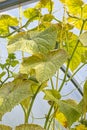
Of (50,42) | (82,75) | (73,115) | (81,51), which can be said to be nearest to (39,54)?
(50,42)

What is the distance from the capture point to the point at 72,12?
0.84 meters

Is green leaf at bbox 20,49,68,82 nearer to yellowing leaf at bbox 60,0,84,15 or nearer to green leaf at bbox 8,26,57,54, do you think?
green leaf at bbox 8,26,57,54

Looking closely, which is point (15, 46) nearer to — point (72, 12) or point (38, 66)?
point (38, 66)

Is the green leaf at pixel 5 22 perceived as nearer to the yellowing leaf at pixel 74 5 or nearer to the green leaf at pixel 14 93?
the yellowing leaf at pixel 74 5

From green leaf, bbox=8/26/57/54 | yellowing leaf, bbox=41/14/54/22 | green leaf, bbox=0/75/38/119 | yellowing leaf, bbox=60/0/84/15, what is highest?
yellowing leaf, bbox=60/0/84/15

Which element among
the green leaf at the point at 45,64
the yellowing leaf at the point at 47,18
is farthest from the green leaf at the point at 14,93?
the yellowing leaf at the point at 47,18

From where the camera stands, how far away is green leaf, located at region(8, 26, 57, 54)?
22.4 inches

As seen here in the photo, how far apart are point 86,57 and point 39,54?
164 millimetres

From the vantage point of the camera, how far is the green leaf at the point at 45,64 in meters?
0.52

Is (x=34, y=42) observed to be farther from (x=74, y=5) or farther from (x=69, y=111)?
(x=74, y=5)

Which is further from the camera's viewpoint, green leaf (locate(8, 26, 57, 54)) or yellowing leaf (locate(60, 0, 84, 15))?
yellowing leaf (locate(60, 0, 84, 15))

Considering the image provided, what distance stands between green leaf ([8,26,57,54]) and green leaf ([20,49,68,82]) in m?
0.02

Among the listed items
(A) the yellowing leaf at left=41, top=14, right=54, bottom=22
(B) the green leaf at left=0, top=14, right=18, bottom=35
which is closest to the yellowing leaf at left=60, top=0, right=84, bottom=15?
(A) the yellowing leaf at left=41, top=14, right=54, bottom=22

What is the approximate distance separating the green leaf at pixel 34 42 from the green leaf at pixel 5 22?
261 millimetres
